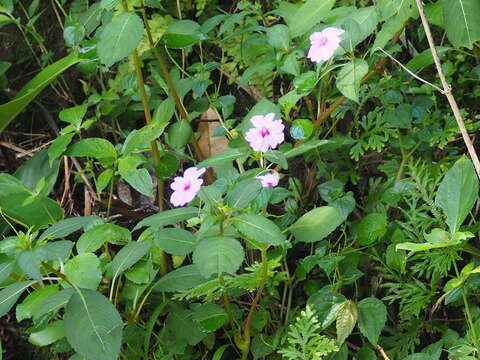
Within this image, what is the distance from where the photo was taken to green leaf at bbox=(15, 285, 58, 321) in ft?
5.08

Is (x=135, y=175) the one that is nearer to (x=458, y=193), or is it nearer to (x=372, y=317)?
(x=372, y=317)

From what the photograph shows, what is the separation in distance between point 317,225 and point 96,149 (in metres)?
0.62

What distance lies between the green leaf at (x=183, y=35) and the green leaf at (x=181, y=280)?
22.6 inches

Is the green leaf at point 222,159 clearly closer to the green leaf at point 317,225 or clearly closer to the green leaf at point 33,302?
the green leaf at point 317,225

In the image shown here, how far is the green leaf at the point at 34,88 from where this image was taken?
2.10 metres

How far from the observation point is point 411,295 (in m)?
1.66

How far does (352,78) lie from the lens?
1501 mm

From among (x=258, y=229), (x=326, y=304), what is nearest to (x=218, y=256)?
(x=258, y=229)

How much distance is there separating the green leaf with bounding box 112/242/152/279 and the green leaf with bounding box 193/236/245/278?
0.32m

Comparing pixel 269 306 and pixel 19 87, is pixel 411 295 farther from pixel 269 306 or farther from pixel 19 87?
pixel 19 87

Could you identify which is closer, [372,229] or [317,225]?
[317,225]

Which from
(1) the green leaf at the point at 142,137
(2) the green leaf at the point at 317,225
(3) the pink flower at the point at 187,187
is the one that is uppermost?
(3) the pink flower at the point at 187,187

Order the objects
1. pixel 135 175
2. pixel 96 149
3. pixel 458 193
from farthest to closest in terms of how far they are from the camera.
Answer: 1. pixel 96 149
2. pixel 135 175
3. pixel 458 193

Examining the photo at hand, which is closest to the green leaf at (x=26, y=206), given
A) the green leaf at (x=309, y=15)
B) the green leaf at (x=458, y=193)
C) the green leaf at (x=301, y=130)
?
the green leaf at (x=301, y=130)
